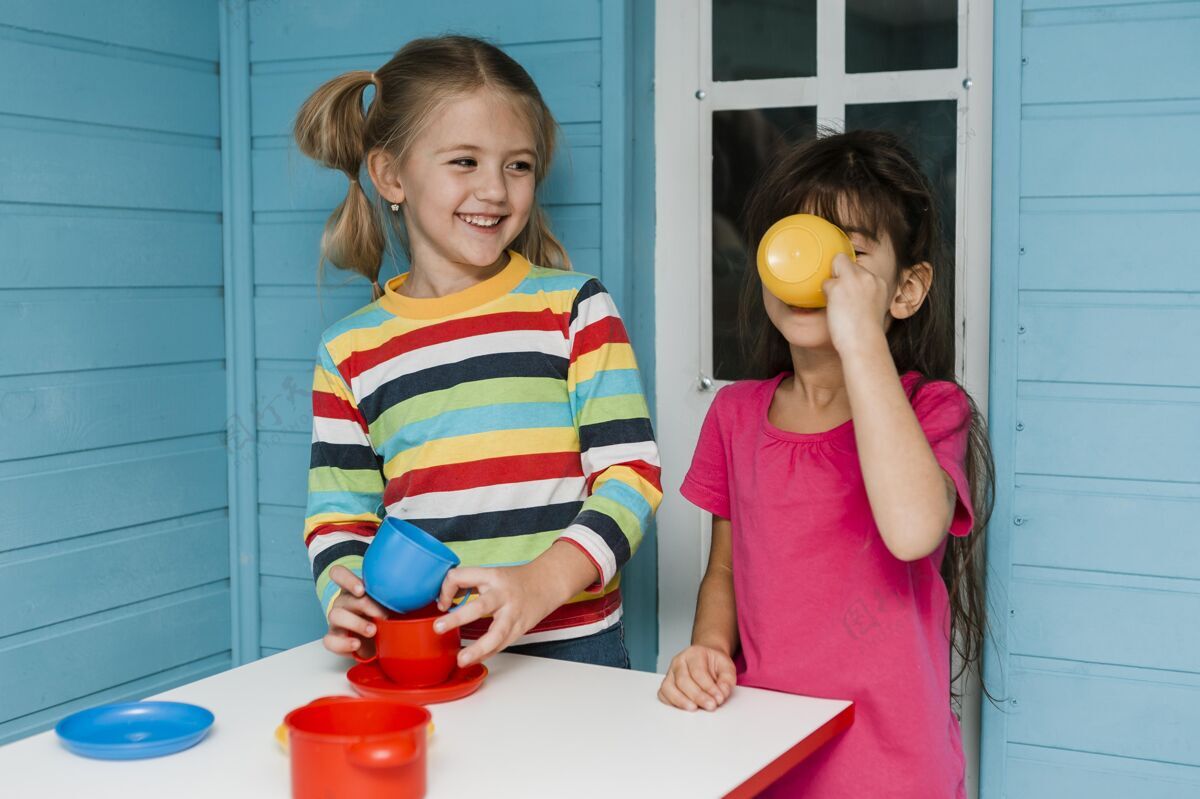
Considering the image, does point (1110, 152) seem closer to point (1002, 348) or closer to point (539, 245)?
point (1002, 348)

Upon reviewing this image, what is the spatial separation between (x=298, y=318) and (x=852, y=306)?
1253mm

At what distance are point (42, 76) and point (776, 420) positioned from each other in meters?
1.23

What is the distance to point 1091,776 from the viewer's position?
5.47ft

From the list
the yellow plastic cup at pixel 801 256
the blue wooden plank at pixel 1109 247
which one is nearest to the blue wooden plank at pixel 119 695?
the yellow plastic cup at pixel 801 256

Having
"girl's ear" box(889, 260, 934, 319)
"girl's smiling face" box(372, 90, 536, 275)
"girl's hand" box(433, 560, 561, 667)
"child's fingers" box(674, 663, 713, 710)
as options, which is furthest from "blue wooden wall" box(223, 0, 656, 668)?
"child's fingers" box(674, 663, 713, 710)

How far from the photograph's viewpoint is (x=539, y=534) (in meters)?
1.45

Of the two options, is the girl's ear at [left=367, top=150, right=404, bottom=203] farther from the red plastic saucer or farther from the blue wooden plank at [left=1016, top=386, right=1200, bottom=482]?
the blue wooden plank at [left=1016, top=386, right=1200, bottom=482]

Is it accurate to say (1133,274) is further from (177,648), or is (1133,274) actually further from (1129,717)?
(177,648)

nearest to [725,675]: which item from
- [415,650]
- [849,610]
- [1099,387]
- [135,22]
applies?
[849,610]

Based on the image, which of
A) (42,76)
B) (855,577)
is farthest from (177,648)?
(855,577)

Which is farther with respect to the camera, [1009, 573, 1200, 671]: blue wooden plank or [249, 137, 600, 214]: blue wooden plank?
[249, 137, 600, 214]: blue wooden plank

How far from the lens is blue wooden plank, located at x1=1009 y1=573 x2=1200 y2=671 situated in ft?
5.28

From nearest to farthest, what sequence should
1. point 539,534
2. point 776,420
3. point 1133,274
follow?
point 776,420 < point 539,534 < point 1133,274

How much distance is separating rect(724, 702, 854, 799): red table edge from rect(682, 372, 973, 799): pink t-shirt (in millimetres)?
67
